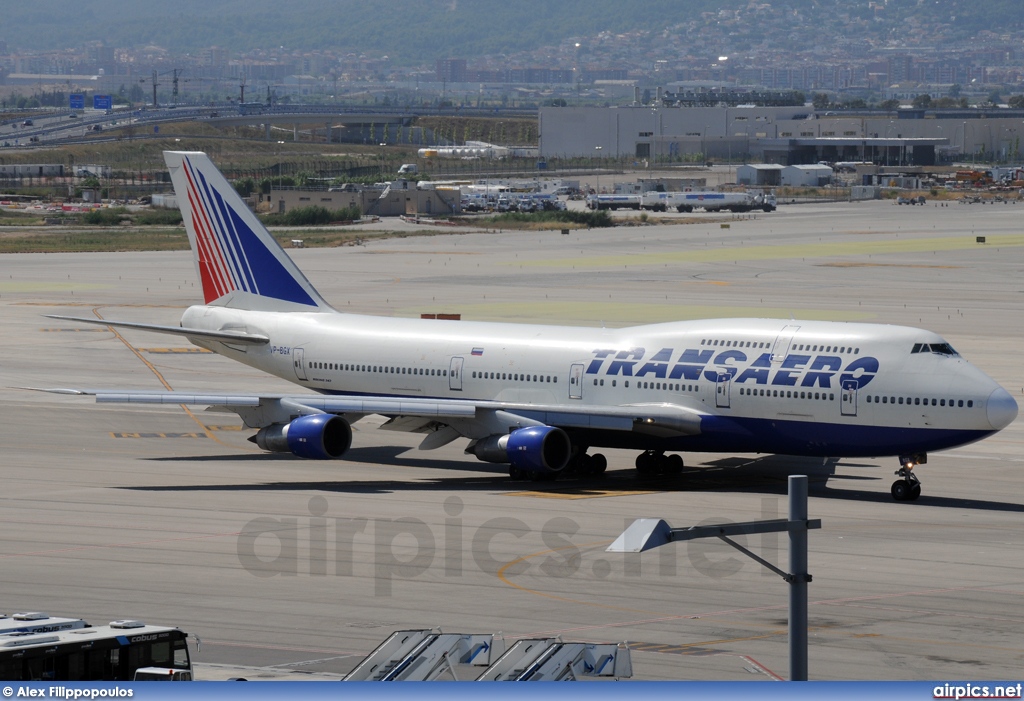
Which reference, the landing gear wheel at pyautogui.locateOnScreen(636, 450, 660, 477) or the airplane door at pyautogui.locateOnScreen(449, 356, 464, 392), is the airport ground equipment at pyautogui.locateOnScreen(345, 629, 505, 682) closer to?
the landing gear wheel at pyautogui.locateOnScreen(636, 450, 660, 477)

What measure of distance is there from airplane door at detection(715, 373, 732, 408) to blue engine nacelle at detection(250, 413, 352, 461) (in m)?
11.1

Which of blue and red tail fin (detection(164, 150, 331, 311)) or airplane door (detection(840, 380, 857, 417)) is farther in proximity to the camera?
blue and red tail fin (detection(164, 150, 331, 311))

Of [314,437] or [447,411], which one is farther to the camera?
[314,437]

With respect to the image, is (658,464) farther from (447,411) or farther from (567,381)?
(447,411)

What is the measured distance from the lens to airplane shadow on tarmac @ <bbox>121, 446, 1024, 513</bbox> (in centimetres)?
4681

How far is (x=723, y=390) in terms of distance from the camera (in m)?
46.8

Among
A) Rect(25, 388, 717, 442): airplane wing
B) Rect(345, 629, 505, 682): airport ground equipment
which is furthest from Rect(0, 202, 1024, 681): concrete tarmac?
Rect(345, 629, 505, 682): airport ground equipment

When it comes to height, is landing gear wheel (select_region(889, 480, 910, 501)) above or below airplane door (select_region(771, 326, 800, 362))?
below

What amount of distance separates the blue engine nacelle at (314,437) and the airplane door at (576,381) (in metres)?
6.87

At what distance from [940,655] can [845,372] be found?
55.6 ft

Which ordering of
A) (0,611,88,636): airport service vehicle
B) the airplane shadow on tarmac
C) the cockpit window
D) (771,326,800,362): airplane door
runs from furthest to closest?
the airplane shadow on tarmac
(771,326,800,362): airplane door
the cockpit window
(0,611,88,636): airport service vehicle

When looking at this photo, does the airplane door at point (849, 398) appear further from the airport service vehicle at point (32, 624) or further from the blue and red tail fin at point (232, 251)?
the airport service vehicle at point (32, 624)

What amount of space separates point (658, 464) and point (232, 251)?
1778 cm

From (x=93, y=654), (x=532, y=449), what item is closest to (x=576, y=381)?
(x=532, y=449)
